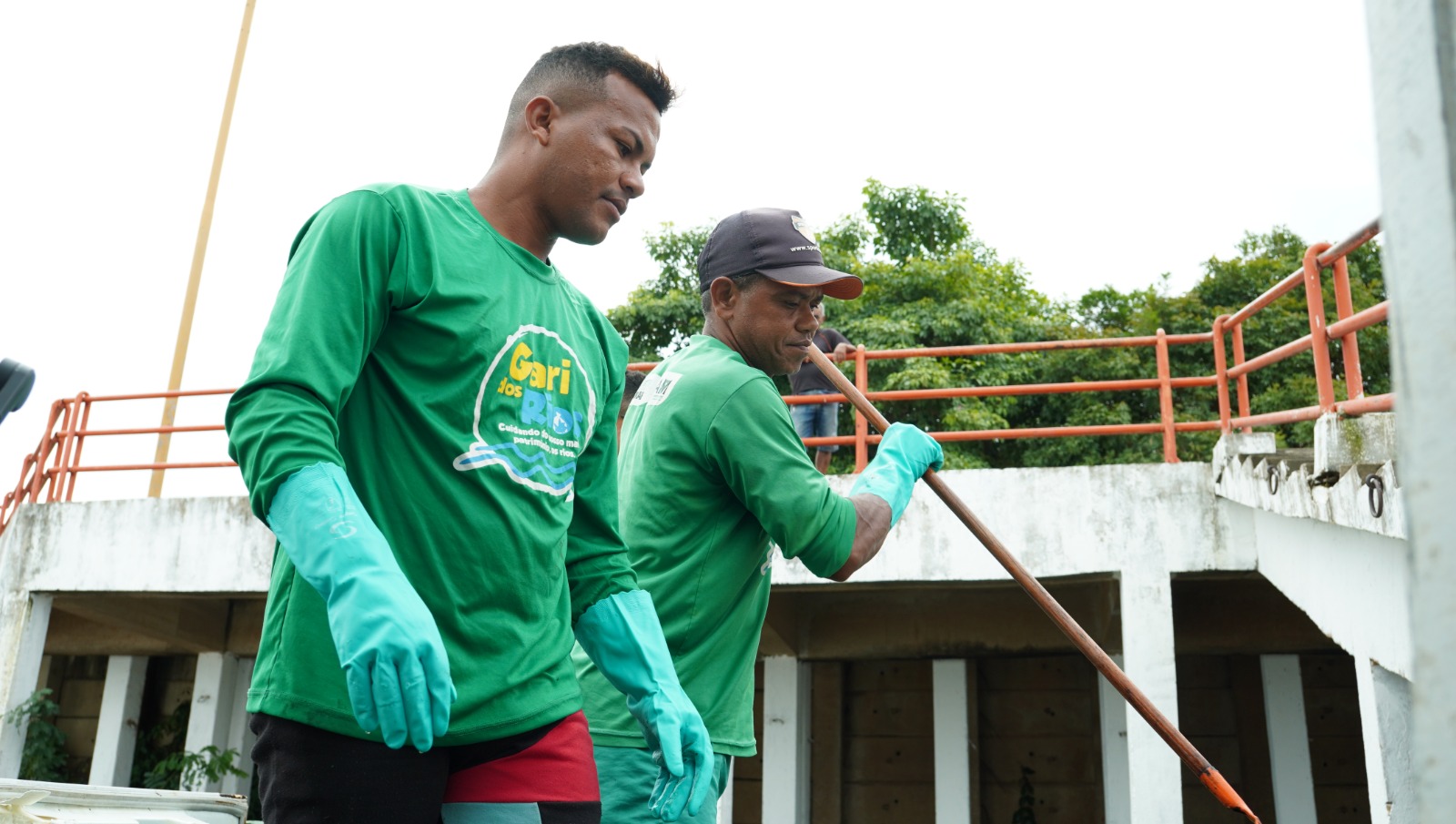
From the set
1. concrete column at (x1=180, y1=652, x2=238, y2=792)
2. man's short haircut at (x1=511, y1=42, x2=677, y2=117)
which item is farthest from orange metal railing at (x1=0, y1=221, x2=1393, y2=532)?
man's short haircut at (x1=511, y1=42, x2=677, y2=117)

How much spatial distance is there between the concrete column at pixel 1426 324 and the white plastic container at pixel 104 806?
9.66 ft

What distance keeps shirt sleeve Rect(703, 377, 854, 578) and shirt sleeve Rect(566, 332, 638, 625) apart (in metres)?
0.48

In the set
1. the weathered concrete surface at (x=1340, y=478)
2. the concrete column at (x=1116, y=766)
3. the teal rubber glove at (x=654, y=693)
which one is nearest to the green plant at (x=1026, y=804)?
the concrete column at (x=1116, y=766)

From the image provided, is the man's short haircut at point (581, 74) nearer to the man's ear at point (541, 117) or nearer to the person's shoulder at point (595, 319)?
the man's ear at point (541, 117)

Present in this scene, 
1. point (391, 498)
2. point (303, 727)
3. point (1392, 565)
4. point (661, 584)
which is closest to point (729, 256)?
point (661, 584)

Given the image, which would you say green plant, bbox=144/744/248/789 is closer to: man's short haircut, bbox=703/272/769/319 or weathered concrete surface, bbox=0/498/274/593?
weathered concrete surface, bbox=0/498/274/593

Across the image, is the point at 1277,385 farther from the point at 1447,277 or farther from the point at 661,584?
the point at 1447,277

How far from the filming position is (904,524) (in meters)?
7.46

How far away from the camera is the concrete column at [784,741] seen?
353 inches

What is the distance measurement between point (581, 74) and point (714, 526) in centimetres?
103

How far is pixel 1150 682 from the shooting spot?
6762mm

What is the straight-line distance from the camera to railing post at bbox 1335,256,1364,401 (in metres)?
4.87

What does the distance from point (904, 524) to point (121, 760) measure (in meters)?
7.94

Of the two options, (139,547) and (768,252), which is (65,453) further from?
(768,252)
